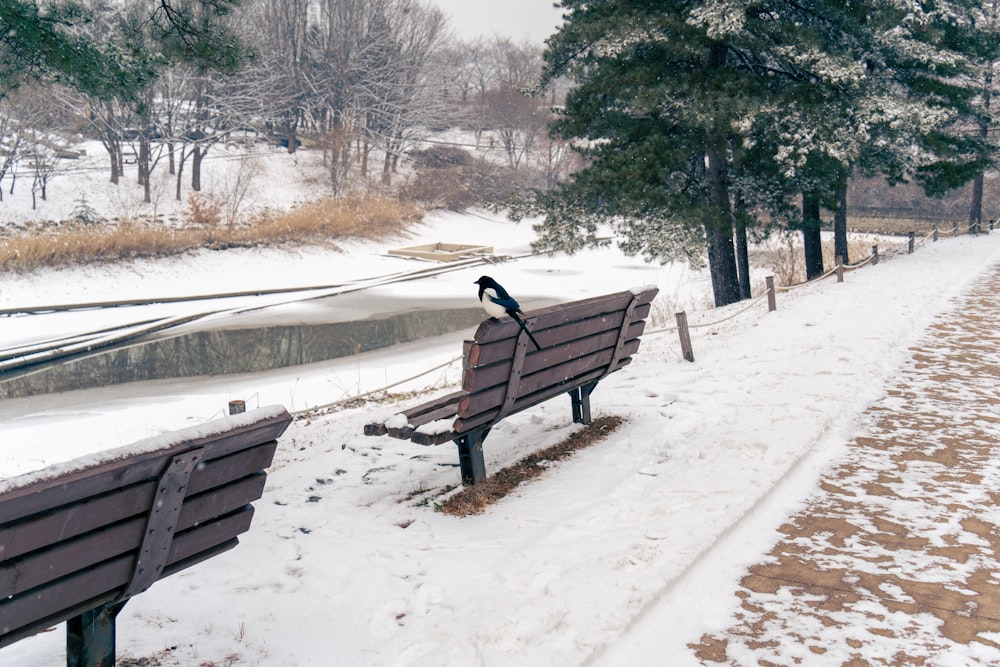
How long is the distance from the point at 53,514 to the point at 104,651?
33.9 inches

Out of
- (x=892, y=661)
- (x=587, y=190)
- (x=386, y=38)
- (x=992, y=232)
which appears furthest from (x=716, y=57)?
(x=386, y=38)

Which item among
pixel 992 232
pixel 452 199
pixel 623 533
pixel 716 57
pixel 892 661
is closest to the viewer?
pixel 892 661

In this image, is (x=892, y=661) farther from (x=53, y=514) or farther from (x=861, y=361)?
(x=861, y=361)

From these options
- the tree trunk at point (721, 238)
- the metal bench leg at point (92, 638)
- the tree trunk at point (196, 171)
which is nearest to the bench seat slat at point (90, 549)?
the metal bench leg at point (92, 638)

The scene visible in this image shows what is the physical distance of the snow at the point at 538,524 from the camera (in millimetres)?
3627

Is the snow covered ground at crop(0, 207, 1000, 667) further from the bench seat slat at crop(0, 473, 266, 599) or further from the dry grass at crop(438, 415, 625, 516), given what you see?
the bench seat slat at crop(0, 473, 266, 599)

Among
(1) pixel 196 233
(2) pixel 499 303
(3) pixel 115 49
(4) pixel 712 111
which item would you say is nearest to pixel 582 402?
(2) pixel 499 303

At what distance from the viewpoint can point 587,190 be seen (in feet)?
52.0

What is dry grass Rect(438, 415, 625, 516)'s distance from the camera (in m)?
5.16

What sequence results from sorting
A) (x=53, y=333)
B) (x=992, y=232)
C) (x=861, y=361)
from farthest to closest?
(x=992, y=232), (x=53, y=333), (x=861, y=361)

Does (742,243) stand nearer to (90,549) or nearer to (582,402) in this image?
(582,402)

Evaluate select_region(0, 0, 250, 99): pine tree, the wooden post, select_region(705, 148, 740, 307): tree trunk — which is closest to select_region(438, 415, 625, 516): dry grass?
the wooden post

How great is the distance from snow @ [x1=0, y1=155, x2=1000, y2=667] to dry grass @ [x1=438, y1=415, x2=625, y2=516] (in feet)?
0.34

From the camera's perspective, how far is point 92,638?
10.5 ft
